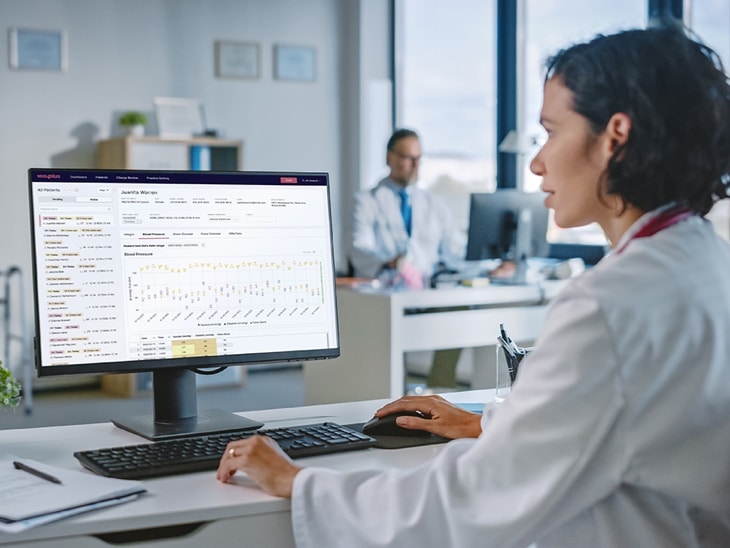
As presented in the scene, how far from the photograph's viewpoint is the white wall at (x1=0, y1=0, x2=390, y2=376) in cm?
632

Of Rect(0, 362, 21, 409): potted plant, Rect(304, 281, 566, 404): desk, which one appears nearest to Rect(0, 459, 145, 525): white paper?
Rect(0, 362, 21, 409): potted plant

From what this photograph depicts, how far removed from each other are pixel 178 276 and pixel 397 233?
426 cm

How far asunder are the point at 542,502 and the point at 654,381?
20 cm

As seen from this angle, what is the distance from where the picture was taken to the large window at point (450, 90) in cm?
702

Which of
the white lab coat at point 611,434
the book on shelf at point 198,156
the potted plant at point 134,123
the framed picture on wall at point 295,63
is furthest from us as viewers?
the framed picture on wall at point 295,63

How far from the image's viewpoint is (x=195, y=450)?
5.32ft

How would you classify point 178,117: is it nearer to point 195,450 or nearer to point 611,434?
point 195,450

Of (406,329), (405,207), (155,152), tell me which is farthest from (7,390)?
(155,152)

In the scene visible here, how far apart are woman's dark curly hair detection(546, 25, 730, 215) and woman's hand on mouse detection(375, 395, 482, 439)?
607 mm

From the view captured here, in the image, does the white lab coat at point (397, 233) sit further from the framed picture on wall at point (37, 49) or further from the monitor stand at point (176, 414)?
the monitor stand at point (176, 414)

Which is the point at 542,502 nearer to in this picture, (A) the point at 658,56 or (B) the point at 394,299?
(A) the point at 658,56

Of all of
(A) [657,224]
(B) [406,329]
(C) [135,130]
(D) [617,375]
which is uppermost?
(C) [135,130]

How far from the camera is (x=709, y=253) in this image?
1.32 metres

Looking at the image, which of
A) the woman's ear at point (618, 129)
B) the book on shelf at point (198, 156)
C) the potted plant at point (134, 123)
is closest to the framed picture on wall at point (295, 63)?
the book on shelf at point (198, 156)
